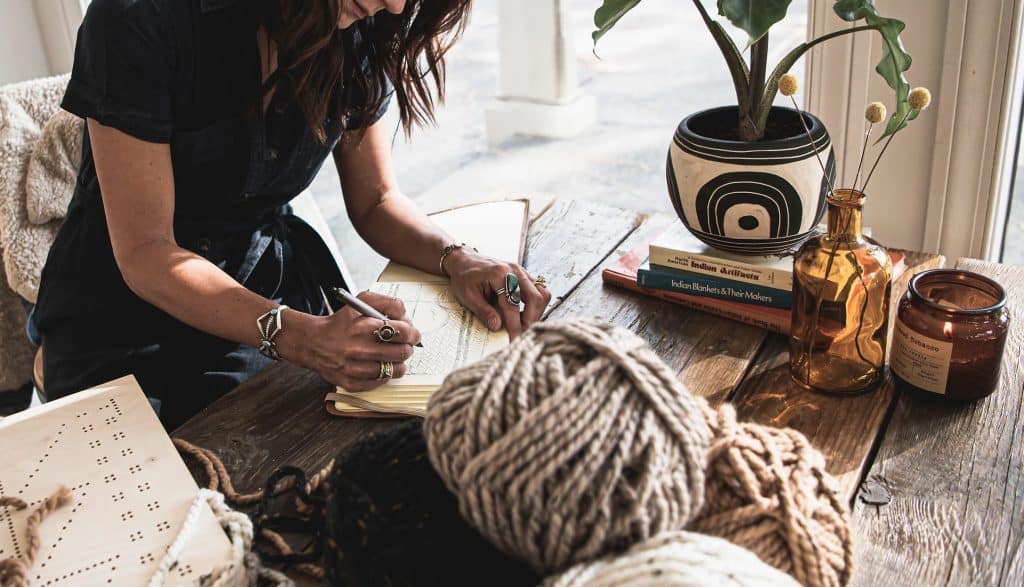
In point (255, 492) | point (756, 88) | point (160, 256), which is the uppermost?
point (756, 88)

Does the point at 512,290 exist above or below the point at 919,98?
below

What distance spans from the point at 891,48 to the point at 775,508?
0.60 metres

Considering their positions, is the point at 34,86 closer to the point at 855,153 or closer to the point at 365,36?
the point at 365,36

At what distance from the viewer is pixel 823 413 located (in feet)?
2.95

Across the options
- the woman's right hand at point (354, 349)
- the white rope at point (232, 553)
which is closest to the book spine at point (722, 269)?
the woman's right hand at point (354, 349)

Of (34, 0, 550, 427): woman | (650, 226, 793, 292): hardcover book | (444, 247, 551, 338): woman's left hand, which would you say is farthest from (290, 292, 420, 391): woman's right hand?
(650, 226, 793, 292): hardcover book

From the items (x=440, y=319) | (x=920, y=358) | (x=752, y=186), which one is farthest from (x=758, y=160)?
(x=440, y=319)

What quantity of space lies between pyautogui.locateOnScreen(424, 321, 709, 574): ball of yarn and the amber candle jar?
0.40 m

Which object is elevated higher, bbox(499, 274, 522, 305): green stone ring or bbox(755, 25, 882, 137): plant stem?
bbox(755, 25, 882, 137): plant stem

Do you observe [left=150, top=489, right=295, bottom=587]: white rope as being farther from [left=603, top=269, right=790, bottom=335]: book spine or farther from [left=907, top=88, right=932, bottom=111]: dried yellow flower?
[left=907, top=88, right=932, bottom=111]: dried yellow flower

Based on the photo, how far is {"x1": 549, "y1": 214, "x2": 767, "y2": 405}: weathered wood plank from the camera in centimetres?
97

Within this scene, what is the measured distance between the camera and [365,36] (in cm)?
122

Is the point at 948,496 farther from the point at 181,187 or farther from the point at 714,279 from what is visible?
the point at 181,187

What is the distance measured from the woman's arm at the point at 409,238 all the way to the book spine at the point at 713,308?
0.11 metres
